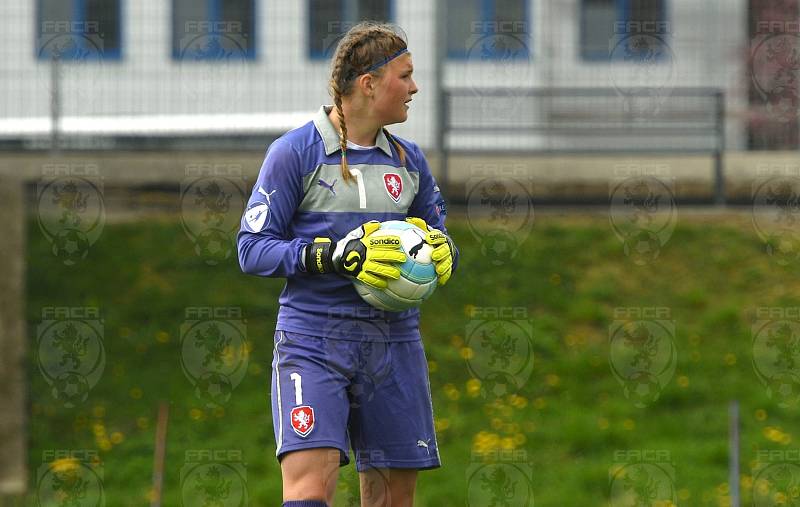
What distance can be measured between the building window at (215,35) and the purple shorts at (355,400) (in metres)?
9.22

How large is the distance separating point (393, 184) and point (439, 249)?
0.99ft

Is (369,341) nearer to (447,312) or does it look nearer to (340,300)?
(340,300)

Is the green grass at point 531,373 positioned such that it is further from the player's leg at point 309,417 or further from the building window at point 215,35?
the player's leg at point 309,417

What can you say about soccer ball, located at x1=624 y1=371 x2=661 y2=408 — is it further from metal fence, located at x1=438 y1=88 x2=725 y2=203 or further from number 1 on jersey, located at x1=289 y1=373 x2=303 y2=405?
number 1 on jersey, located at x1=289 y1=373 x2=303 y2=405

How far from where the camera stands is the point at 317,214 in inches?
188

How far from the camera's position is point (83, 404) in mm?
10055

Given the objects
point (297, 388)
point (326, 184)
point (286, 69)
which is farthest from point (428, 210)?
point (286, 69)

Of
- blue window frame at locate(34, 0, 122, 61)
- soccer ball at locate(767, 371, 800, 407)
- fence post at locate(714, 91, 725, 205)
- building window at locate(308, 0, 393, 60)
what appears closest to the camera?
soccer ball at locate(767, 371, 800, 407)

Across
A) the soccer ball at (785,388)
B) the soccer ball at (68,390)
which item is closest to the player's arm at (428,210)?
the soccer ball at (785,388)

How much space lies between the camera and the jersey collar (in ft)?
15.6

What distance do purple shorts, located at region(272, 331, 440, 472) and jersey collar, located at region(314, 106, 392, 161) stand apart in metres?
0.66

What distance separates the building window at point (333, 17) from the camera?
46.1ft

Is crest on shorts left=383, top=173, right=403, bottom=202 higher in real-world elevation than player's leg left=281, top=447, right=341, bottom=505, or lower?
higher

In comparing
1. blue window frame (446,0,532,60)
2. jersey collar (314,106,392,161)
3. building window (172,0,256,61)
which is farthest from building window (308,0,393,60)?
jersey collar (314,106,392,161)
